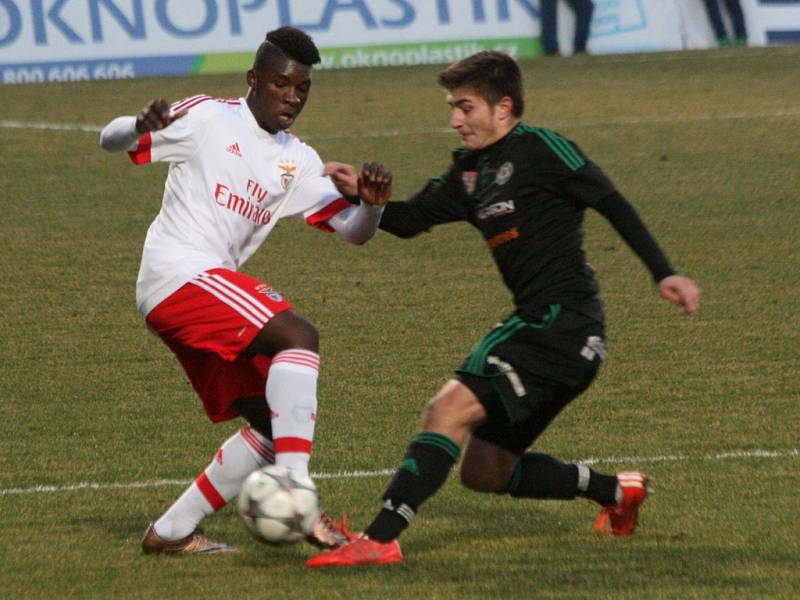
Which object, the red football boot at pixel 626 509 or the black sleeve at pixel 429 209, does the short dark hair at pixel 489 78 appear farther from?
the red football boot at pixel 626 509

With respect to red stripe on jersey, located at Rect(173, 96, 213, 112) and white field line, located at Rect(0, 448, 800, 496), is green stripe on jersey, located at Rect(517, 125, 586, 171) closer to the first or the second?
red stripe on jersey, located at Rect(173, 96, 213, 112)

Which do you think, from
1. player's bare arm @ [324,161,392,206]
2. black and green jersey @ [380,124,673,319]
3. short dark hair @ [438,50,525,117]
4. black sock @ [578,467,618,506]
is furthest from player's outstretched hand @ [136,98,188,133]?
black sock @ [578,467,618,506]

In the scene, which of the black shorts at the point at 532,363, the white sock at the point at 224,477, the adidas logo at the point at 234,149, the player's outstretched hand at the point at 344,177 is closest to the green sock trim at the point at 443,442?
the black shorts at the point at 532,363

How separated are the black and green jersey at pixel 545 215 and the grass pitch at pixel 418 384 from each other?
0.88m

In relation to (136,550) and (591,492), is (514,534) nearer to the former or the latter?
(591,492)

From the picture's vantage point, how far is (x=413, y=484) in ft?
17.5

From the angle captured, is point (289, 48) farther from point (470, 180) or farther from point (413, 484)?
point (413, 484)

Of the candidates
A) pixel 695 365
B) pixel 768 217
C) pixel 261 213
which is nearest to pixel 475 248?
pixel 768 217

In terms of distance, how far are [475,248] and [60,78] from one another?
1069 cm

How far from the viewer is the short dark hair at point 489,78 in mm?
5641

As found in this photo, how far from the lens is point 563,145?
5598 millimetres

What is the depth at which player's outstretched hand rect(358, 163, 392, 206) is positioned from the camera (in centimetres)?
579

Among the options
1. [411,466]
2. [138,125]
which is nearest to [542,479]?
[411,466]

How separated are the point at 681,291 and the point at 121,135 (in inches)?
76.1
